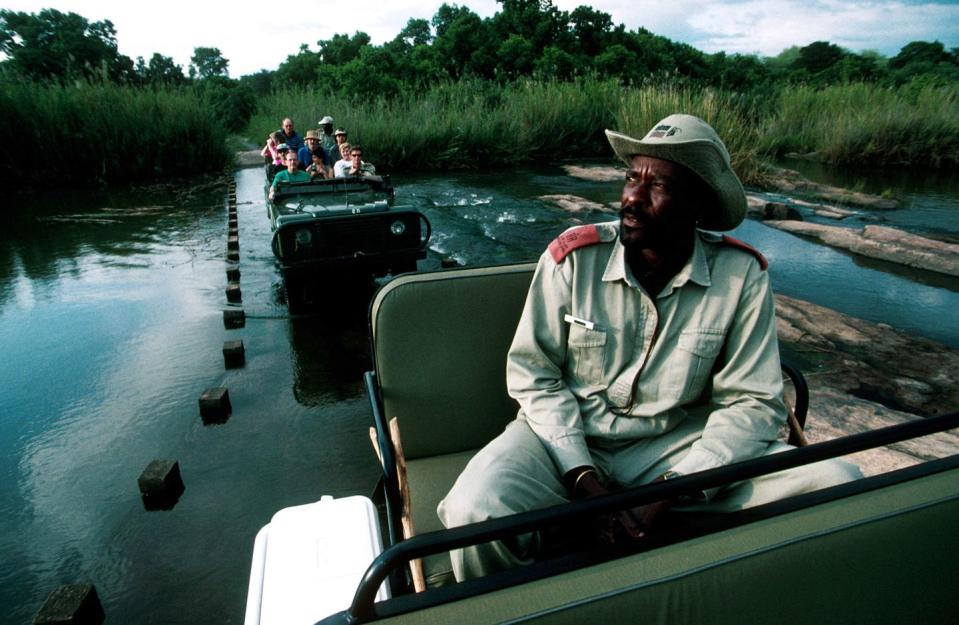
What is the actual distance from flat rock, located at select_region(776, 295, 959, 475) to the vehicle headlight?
4142 millimetres

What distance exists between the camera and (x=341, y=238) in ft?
17.3

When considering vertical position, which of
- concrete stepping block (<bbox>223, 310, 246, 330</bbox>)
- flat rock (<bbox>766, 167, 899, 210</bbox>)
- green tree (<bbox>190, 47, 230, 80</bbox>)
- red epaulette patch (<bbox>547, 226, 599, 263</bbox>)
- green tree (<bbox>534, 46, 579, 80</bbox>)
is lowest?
concrete stepping block (<bbox>223, 310, 246, 330</bbox>)

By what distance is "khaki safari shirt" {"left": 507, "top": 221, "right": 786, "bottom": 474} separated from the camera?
1.87 meters

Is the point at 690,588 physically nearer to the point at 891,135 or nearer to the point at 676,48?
the point at 891,135

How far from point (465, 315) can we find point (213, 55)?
82152 millimetres

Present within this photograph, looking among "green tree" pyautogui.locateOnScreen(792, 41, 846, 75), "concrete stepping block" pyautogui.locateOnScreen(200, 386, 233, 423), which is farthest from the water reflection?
"green tree" pyautogui.locateOnScreen(792, 41, 846, 75)

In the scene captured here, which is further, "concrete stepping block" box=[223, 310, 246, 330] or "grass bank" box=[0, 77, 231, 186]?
"grass bank" box=[0, 77, 231, 186]

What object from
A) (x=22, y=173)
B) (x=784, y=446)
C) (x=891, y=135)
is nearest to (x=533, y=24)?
(x=891, y=135)

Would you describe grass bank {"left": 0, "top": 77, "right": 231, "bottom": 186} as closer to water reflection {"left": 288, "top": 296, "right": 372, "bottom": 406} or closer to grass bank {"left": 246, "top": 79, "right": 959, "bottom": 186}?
grass bank {"left": 246, "top": 79, "right": 959, "bottom": 186}

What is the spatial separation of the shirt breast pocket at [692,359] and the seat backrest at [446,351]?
0.65 metres

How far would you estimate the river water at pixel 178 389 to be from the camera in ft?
7.89

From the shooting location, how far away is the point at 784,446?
185cm

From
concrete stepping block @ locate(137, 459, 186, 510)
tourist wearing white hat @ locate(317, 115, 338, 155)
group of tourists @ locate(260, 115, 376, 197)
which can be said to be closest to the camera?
concrete stepping block @ locate(137, 459, 186, 510)

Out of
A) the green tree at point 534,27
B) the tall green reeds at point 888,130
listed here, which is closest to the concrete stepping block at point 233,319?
the tall green reeds at point 888,130
